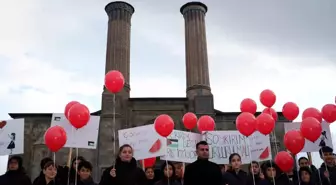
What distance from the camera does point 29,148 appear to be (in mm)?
13820

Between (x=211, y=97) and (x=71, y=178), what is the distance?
8789 millimetres

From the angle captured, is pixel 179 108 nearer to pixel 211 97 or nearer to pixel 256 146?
pixel 211 97

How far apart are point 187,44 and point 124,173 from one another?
11.2m

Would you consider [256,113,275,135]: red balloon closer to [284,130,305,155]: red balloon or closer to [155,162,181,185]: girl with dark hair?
[284,130,305,155]: red balloon

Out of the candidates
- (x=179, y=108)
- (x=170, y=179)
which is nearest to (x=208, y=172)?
(x=170, y=179)

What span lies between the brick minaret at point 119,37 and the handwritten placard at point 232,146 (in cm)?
634

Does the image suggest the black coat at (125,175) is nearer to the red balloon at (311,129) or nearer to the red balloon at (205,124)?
the red balloon at (311,129)

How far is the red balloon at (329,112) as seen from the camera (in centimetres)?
908

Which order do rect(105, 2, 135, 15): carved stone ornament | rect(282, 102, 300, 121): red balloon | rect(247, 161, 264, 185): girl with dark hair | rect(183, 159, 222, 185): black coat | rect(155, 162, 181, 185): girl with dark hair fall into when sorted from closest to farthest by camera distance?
rect(183, 159, 222, 185): black coat
rect(155, 162, 181, 185): girl with dark hair
rect(247, 161, 264, 185): girl with dark hair
rect(282, 102, 300, 121): red balloon
rect(105, 2, 135, 15): carved stone ornament

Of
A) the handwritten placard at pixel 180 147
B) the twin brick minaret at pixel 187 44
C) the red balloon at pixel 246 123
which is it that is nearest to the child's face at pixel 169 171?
the red balloon at pixel 246 123

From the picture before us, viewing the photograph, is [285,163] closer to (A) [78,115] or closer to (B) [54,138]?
(A) [78,115]

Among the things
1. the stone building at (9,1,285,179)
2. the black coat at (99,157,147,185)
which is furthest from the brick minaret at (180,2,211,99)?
the black coat at (99,157,147,185)

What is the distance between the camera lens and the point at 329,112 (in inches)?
359

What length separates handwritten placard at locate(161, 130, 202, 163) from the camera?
31.4 feet
